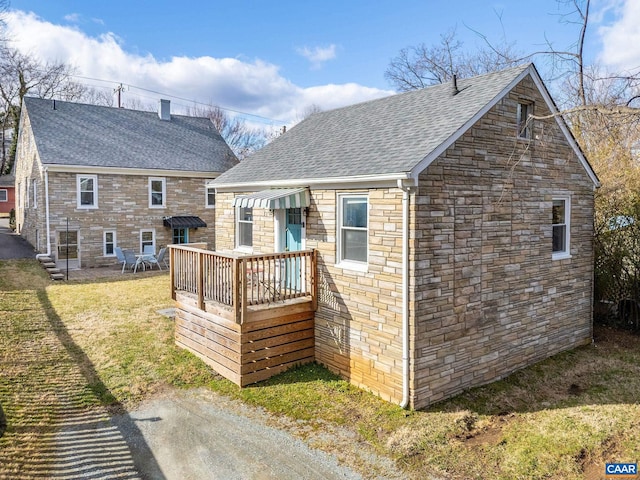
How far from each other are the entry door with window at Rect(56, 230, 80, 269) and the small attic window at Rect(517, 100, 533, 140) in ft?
60.5

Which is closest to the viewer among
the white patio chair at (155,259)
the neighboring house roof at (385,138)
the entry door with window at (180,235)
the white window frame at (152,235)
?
the neighboring house roof at (385,138)

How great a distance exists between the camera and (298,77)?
2470cm

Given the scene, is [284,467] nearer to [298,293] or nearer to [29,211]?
[298,293]

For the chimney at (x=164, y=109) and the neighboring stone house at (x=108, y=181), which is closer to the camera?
the neighboring stone house at (x=108, y=181)

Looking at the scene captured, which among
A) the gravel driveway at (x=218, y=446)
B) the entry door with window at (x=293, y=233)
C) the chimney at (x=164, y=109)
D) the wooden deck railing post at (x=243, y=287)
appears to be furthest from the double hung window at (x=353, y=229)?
the chimney at (x=164, y=109)

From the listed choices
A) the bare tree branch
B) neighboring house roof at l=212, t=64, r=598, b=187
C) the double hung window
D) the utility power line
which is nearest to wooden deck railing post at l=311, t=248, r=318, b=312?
the double hung window

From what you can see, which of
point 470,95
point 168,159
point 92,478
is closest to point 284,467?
point 92,478

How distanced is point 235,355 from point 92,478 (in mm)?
3041

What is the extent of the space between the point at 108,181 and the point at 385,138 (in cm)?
1590

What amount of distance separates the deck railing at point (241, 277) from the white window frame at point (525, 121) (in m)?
4.89

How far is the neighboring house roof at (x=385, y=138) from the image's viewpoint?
7348 millimetres

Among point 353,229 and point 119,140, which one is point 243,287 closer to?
point 353,229

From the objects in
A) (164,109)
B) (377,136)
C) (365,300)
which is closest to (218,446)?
(365,300)

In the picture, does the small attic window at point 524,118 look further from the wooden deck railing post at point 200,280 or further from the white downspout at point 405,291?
the wooden deck railing post at point 200,280
